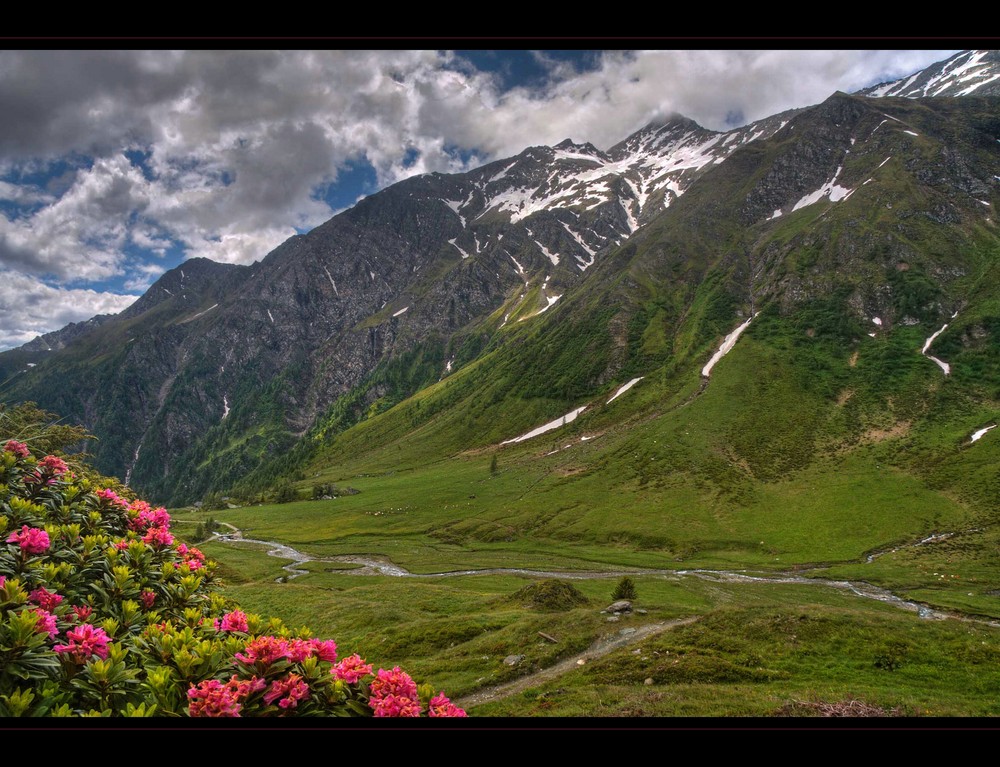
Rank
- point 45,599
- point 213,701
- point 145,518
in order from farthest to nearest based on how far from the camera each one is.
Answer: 1. point 145,518
2. point 45,599
3. point 213,701

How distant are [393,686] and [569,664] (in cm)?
2502

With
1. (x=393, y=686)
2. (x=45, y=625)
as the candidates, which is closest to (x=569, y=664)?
(x=393, y=686)

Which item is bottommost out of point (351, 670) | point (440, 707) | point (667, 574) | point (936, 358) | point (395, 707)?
point (667, 574)

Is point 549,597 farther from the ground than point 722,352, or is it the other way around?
point 722,352

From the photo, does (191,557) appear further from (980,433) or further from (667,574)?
(980,433)

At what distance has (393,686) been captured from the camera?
5.22 m

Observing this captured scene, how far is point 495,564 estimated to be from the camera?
84.9 metres

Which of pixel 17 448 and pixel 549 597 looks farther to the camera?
pixel 549 597

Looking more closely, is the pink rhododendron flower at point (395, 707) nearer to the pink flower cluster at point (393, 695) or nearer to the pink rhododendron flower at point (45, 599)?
the pink flower cluster at point (393, 695)

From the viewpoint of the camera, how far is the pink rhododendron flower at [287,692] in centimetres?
490

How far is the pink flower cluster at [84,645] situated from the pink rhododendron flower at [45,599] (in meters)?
0.66
